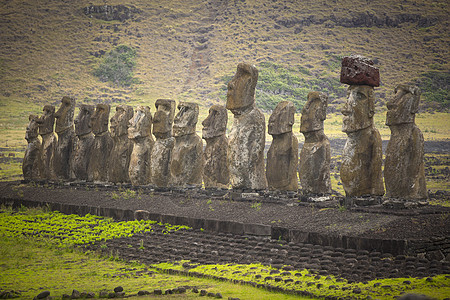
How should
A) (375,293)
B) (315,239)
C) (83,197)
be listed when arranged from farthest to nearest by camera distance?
1. (83,197)
2. (315,239)
3. (375,293)

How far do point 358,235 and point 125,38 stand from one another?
62316 mm

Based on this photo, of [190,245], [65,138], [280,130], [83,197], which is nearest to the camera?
[190,245]

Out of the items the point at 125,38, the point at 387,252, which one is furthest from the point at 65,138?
the point at 125,38

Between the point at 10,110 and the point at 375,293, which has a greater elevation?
the point at 10,110

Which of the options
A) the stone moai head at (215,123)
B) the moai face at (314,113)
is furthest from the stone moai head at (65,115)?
the moai face at (314,113)

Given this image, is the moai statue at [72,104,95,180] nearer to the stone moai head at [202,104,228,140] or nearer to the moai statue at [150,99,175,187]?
the moai statue at [150,99,175,187]

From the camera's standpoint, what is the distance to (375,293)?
7934 mm

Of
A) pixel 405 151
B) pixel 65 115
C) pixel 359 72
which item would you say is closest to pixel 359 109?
pixel 359 72

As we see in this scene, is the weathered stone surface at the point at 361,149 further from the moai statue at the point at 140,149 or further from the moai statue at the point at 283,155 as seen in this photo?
the moai statue at the point at 140,149

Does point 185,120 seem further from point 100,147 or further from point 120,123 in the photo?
point 100,147

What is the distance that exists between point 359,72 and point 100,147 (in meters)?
9.63

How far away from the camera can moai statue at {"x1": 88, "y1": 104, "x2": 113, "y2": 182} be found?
19359mm

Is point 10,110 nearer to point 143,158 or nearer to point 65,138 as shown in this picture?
point 65,138

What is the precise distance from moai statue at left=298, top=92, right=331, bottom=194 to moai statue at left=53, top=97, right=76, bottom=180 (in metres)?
9.67
